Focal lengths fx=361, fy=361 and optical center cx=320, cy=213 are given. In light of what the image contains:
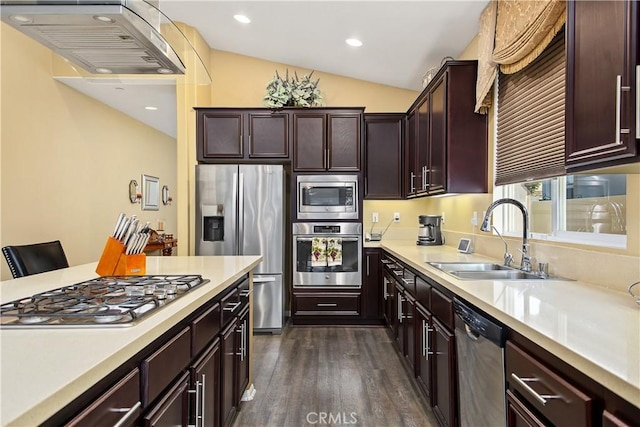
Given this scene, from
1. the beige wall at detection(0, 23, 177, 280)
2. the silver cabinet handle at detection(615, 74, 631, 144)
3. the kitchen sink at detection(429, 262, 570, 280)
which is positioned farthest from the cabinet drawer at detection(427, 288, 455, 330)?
the beige wall at detection(0, 23, 177, 280)

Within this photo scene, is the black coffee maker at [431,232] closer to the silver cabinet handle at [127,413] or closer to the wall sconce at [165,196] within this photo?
the silver cabinet handle at [127,413]

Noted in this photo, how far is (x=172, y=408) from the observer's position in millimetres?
1199

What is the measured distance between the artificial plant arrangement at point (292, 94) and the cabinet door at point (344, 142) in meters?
0.35

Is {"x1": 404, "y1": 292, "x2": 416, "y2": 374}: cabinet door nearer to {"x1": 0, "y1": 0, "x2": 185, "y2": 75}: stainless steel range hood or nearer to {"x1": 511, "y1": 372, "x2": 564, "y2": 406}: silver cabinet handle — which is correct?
{"x1": 511, "y1": 372, "x2": 564, "y2": 406}: silver cabinet handle

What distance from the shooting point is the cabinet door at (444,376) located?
176cm

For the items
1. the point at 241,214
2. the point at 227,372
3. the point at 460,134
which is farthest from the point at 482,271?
the point at 241,214

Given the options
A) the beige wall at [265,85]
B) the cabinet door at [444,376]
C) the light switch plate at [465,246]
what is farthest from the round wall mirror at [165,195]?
the cabinet door at [444,376]

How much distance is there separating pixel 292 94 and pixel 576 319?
3564mm

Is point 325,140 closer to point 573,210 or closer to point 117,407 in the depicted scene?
point 573,210

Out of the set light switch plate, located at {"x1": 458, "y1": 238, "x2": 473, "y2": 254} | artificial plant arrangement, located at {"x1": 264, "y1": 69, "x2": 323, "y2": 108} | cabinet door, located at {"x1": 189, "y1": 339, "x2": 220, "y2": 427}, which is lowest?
cabinet door, located at {"x1": 189, "y1": 339, "x2": 220, "y2": 427}

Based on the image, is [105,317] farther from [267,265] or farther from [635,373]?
[267,265]

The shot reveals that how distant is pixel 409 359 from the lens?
2.70m

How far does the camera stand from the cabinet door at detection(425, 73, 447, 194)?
Result: 2.82 metres

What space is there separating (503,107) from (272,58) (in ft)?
9.61
